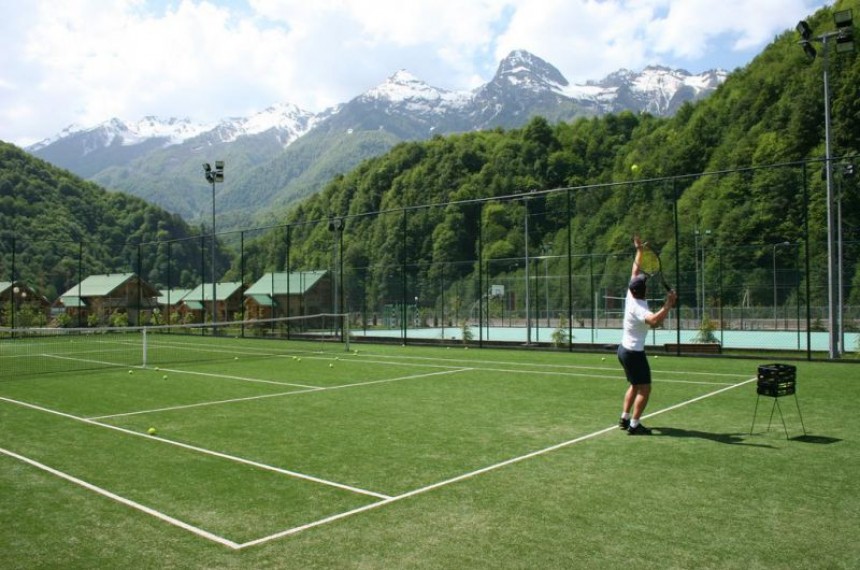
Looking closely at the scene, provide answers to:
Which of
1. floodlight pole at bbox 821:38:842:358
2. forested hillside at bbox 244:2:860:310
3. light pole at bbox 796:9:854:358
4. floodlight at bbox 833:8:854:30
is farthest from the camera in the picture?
forested hillside at bbox 244:2:860:310

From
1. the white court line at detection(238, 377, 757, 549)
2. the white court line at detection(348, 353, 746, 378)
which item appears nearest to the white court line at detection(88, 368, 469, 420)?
→ the white court line at detection(348, 353, 746, 378)

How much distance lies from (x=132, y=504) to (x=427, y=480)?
2.38m

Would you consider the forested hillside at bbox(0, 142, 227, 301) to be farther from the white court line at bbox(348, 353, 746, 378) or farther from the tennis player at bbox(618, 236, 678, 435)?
the tennis player at bbox(618, 236, 678, 435)

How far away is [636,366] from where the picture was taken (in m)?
8.00

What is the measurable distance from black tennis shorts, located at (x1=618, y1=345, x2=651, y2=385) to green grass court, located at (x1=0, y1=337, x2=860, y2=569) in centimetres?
69

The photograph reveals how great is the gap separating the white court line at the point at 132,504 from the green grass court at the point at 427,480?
0.9 inches

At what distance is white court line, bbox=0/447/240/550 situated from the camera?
4.80m

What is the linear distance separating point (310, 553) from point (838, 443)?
5.91 meters

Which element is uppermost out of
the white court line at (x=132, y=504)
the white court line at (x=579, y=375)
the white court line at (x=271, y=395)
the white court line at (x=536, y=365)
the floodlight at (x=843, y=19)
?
the floodlight at (x=843, y=19)

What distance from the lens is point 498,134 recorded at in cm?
8362

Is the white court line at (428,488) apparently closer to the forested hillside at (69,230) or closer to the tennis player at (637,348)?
the tennis player at (637,348)

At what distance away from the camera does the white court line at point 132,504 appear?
15.8 feet

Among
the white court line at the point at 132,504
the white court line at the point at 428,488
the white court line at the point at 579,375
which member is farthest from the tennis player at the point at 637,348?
the white court line at the point at 579,375

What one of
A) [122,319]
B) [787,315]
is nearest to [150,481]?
[787,315]
